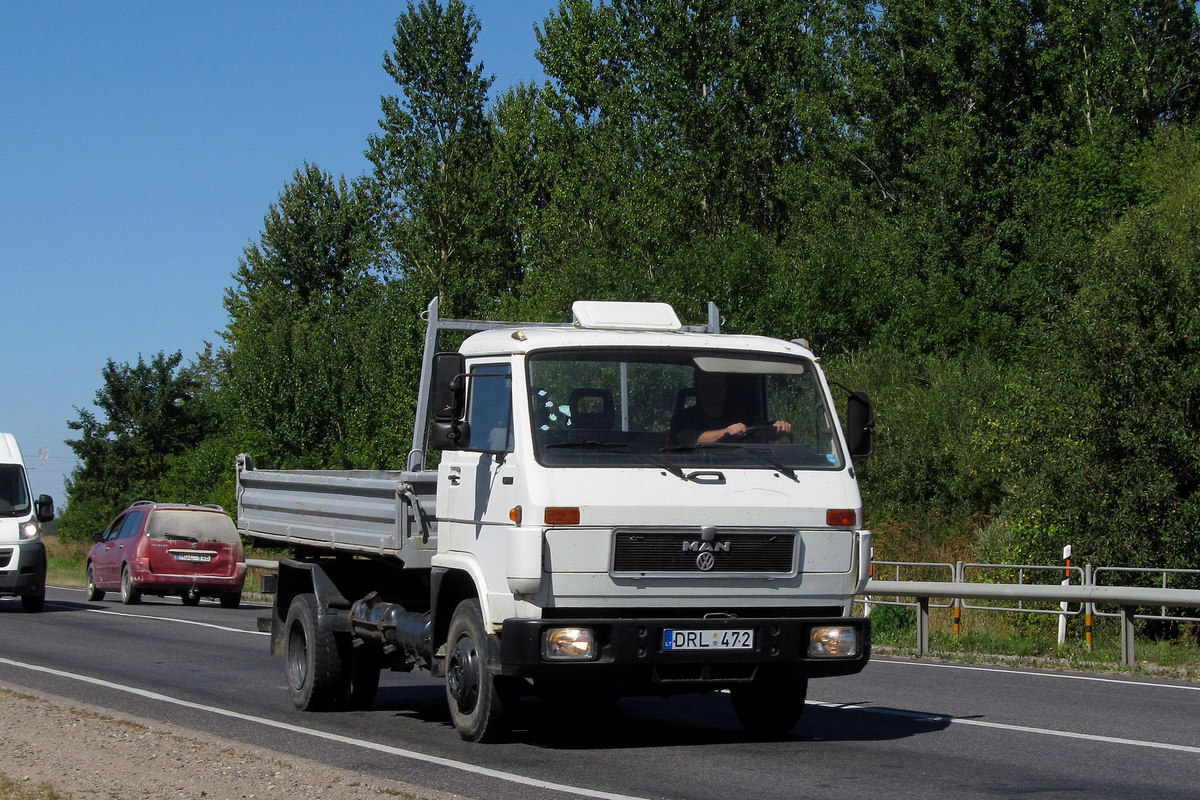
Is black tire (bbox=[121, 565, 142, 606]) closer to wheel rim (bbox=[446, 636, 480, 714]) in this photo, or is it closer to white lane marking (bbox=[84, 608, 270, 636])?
white lane marking (bbox=[84, 608, 270, 636])

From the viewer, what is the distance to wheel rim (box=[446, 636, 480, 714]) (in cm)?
870

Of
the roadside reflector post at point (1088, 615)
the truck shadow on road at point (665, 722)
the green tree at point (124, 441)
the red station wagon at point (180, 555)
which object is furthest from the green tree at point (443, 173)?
the truck shadow on road at point (665, 722)

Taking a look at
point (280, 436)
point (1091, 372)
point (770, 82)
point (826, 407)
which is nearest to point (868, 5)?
point (770, 82)

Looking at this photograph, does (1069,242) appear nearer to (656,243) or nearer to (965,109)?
(965,109)

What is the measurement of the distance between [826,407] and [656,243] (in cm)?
3874

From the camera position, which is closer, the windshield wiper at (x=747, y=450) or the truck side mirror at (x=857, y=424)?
the windshield wiper at (x=747, y=450)

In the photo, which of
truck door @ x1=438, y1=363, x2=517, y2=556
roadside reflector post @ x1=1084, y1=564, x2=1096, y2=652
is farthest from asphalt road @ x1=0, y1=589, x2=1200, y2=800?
roadside reflector post @ x1=1084, y1=564, x2=1096, y2=652

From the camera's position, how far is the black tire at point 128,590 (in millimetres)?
26562

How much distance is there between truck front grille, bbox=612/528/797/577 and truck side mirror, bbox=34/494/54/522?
1626 centimetres

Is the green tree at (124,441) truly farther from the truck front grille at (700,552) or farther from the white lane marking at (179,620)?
the truck front grille at (700,552)

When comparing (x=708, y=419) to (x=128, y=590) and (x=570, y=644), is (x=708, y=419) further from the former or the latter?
(x=128, y=590)

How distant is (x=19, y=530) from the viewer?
888 inches

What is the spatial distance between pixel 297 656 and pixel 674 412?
4.20 m

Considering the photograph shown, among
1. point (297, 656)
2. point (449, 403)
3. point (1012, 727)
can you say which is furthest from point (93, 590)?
point (1012, 727)
